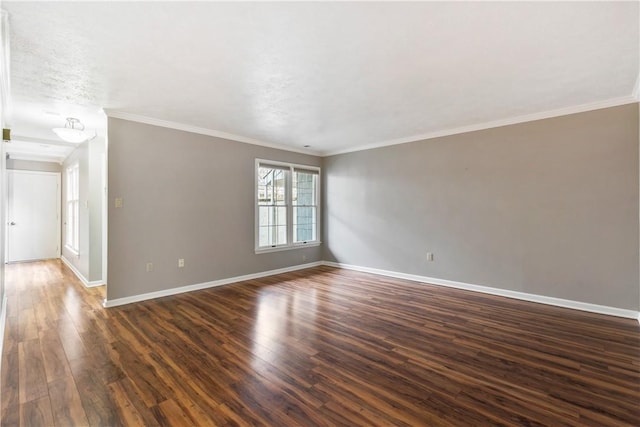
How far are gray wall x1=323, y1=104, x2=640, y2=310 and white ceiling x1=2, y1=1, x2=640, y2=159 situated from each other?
460 mm

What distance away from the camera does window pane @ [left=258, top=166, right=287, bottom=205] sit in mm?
5505

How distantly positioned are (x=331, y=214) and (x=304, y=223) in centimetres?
63

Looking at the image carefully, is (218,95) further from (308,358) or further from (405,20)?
(308,358)

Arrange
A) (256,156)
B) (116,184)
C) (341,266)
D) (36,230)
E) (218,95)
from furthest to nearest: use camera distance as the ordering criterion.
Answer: (36,230) < (341,266) < (256,156) < (116,184) < (218,95)

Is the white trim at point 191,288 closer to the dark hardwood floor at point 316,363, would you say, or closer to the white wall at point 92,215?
the dark hardwood floor at point 316,363

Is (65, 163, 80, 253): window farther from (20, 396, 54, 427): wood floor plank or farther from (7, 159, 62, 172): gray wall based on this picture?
(20, 396, 54, 427): wood floor plank

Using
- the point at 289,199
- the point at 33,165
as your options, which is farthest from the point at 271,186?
the point at 33,165

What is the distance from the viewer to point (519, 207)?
13.3 ft

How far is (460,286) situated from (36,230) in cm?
938

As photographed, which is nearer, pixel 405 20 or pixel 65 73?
pixel 405 20

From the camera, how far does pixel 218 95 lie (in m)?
3.26

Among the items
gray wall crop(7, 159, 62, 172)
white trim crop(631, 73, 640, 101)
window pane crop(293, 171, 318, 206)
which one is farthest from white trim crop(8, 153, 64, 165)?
white trim crop(631, 73, 640, 101)

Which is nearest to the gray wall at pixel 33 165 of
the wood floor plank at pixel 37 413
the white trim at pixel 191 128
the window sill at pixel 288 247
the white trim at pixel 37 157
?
the white trim at pixel 37 157

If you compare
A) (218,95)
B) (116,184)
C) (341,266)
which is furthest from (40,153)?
(341,266)
